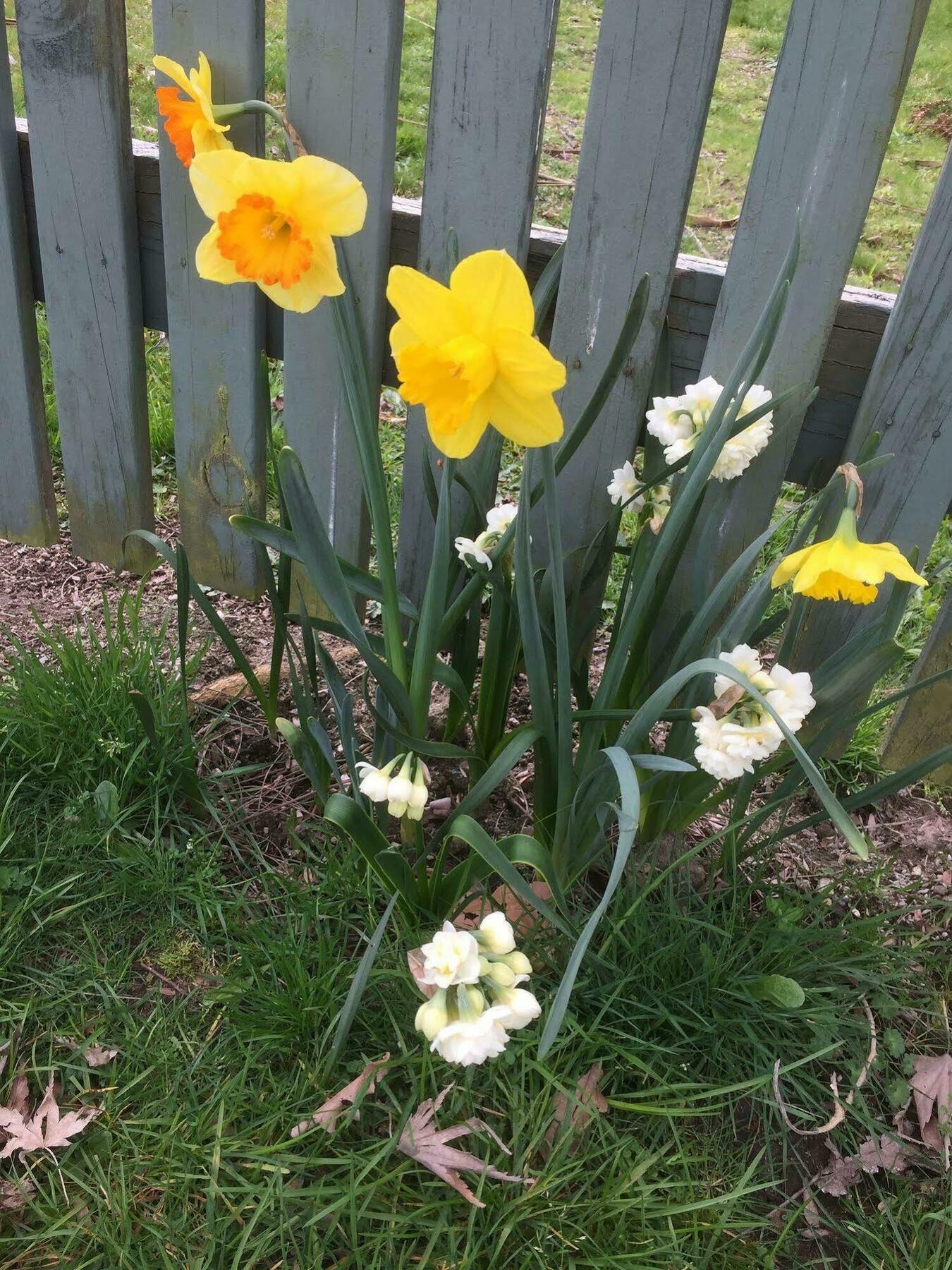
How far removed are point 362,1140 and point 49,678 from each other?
993 millimetres

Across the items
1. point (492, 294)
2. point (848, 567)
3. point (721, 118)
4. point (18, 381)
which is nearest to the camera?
point (492, 294)

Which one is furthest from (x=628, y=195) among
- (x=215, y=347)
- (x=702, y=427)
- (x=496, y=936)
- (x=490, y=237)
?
(x=496, y=936)

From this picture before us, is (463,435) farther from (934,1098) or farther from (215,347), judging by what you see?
(934,1098)

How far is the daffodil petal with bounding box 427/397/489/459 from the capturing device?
1.06m

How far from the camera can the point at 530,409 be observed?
3.39 ft

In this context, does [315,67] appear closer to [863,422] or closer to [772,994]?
[863,422]

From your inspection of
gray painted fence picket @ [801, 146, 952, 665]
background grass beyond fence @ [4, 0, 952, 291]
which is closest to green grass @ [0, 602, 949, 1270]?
gray painted fence picket @ [801, 146, 952, 665]

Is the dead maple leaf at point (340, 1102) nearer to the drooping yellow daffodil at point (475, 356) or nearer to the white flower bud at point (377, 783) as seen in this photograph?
the white flower bud at point (377, 783)

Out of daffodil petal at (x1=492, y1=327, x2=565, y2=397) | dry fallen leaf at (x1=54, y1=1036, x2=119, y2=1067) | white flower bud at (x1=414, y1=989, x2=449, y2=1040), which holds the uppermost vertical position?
daffodil petal at (x1=492, y1=327, x2=565, y2=397)

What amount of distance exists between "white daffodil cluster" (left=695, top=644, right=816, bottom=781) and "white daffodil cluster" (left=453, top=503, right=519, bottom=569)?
415mm

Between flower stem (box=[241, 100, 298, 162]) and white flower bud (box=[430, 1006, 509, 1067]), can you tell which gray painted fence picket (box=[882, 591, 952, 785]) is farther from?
flower stem (box=[241, 100, 298, 162])

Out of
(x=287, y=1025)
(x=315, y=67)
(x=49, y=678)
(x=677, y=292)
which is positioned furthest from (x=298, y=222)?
(x=287, y=1025)

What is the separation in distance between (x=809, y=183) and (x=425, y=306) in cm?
81

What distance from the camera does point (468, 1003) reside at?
111cm
